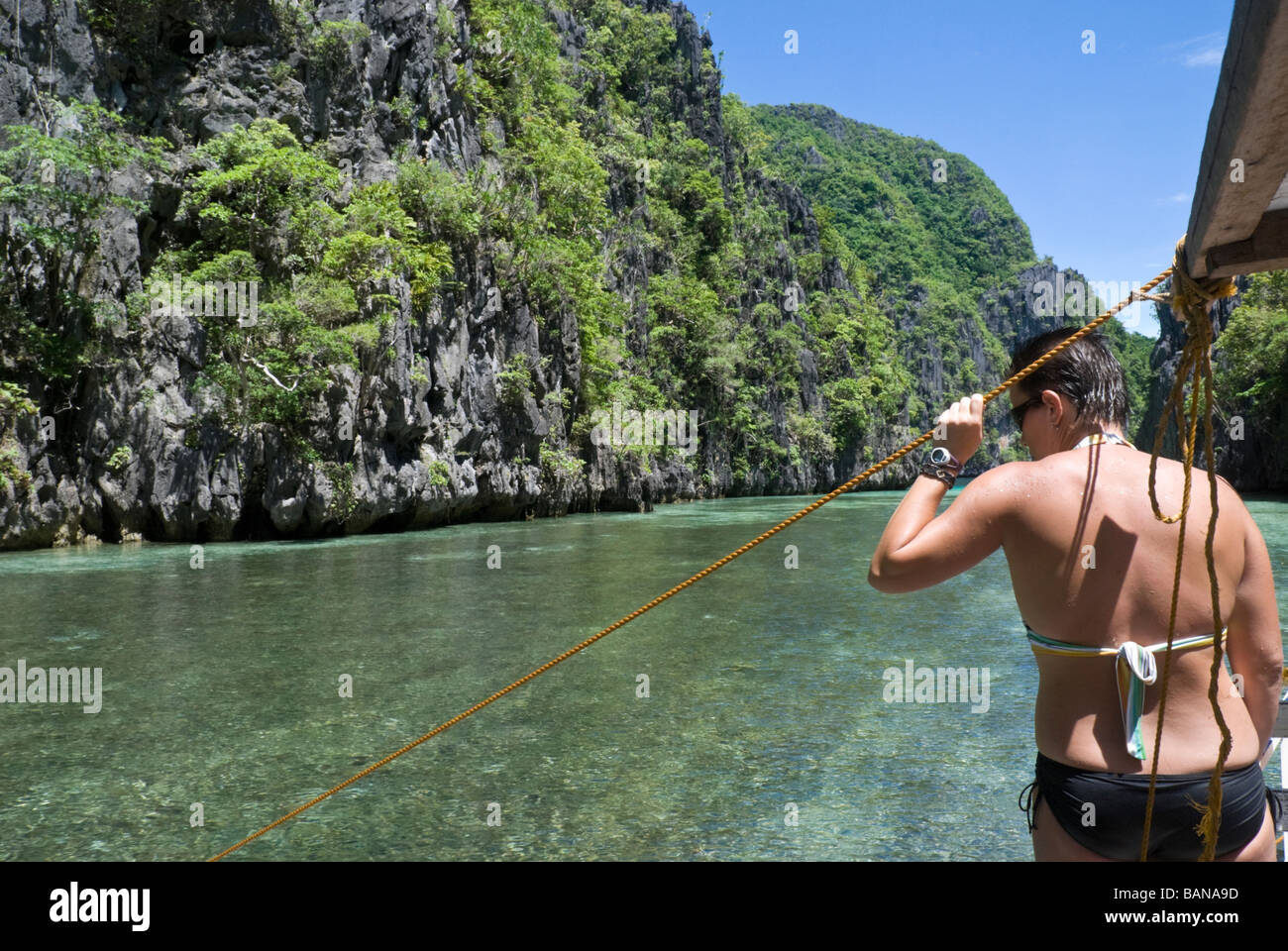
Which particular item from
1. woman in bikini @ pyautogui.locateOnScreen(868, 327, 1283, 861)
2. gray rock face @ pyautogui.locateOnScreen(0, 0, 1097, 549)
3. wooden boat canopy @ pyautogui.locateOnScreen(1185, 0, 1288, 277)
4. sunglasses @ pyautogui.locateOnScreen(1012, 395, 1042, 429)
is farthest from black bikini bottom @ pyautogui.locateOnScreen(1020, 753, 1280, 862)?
gray rock face @ pyautogui.locateOnScreen(0, 0, 1097, 549)

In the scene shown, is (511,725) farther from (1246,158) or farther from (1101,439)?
(1246,158)

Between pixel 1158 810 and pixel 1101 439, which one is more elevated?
pixel 1101 439

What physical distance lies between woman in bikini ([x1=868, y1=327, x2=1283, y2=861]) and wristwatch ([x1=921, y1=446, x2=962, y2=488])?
4.6 inches

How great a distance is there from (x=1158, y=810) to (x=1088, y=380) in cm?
99

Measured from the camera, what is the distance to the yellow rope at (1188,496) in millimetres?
1958

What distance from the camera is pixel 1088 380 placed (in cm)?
222

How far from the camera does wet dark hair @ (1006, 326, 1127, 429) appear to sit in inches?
87.1

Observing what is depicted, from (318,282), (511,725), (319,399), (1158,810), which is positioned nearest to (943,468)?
(1158,810)

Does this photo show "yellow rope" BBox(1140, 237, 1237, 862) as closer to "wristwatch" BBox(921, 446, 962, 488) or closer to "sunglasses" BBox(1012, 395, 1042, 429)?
"sunglasses" BBox(1012, 395, 1042, 429)

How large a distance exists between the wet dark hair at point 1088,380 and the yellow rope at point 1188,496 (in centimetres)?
13

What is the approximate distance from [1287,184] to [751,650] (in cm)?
817

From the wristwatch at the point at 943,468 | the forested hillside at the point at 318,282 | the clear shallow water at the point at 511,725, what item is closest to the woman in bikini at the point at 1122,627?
the wristwatch at the point at 943,468

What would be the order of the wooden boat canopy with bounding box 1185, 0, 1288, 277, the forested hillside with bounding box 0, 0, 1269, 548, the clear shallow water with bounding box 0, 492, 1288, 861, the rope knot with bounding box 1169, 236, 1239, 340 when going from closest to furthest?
the wooden boat canopy with bounding box 1185, 0, 1288, 277 → the rope knot with bounding box 1169, 236, 1239, 340 → the clear shallow water with bounding box 0, 492, 1288, 861 → the forested hillside with bounding box 0, 0, 1269, 548
